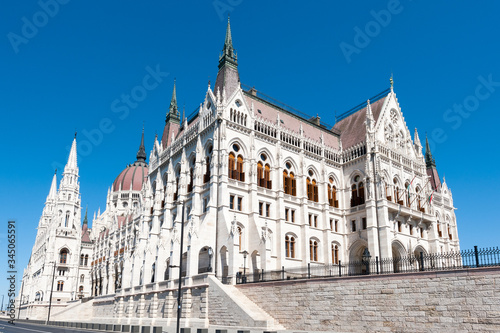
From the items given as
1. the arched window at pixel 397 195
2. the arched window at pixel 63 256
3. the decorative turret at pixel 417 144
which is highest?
the decorative turret at pixel 417 144

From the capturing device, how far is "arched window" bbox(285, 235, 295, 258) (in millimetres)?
47494

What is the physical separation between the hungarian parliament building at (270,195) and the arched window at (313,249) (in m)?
0.13

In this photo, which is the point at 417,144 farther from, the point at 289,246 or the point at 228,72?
the point at 228,72

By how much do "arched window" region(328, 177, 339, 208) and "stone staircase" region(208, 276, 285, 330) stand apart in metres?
23.0

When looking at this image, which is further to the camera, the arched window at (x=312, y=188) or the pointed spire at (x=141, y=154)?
the pointed spire at (x=141, y=154)

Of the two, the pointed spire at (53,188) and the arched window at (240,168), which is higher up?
the pointed spire at (53,188)

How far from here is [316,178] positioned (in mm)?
54000

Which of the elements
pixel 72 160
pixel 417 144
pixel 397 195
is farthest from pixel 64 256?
pixel 417 144

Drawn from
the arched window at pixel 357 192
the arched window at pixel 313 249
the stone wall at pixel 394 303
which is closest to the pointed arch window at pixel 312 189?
the arched window at pixel 357 192

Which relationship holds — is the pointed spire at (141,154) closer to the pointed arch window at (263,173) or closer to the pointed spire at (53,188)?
the pointed spire at (53,188)

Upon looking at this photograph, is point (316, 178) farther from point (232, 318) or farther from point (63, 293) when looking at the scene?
point (63, 293)

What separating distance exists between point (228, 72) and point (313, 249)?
23865 millimetres

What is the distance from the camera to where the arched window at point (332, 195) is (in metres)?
54.8

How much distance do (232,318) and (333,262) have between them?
2256 centimetres
